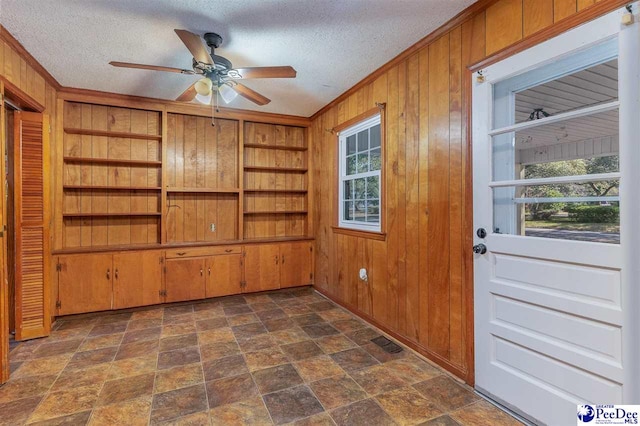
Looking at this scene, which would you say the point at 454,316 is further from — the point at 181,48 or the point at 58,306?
the point at 58,306

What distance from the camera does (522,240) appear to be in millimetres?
1792

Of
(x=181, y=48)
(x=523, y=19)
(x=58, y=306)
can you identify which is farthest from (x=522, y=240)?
(x=58, y=306)

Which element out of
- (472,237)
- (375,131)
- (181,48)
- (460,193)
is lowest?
(472,237)

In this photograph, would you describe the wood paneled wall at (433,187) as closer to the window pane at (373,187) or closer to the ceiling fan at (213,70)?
the window pane at (373,187)

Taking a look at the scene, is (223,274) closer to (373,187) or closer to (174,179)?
(174,179)

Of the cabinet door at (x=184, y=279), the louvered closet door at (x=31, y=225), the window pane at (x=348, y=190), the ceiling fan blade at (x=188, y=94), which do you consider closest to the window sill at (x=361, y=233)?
the window pane at (x=348, y=190)

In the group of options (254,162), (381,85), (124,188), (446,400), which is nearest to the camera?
(446,400)

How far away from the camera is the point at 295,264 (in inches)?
177

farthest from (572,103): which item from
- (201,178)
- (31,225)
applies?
(31,225)

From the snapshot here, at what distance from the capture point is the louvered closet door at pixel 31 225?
2801mm

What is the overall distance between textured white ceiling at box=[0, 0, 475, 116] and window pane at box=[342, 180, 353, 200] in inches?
47.6

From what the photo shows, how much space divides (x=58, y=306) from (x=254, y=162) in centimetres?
288

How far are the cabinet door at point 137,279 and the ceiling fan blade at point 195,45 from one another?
2.53 metres

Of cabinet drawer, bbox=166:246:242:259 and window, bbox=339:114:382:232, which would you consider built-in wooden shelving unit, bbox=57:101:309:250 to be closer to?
cabinet drawer, bbox=166:246:242:259
